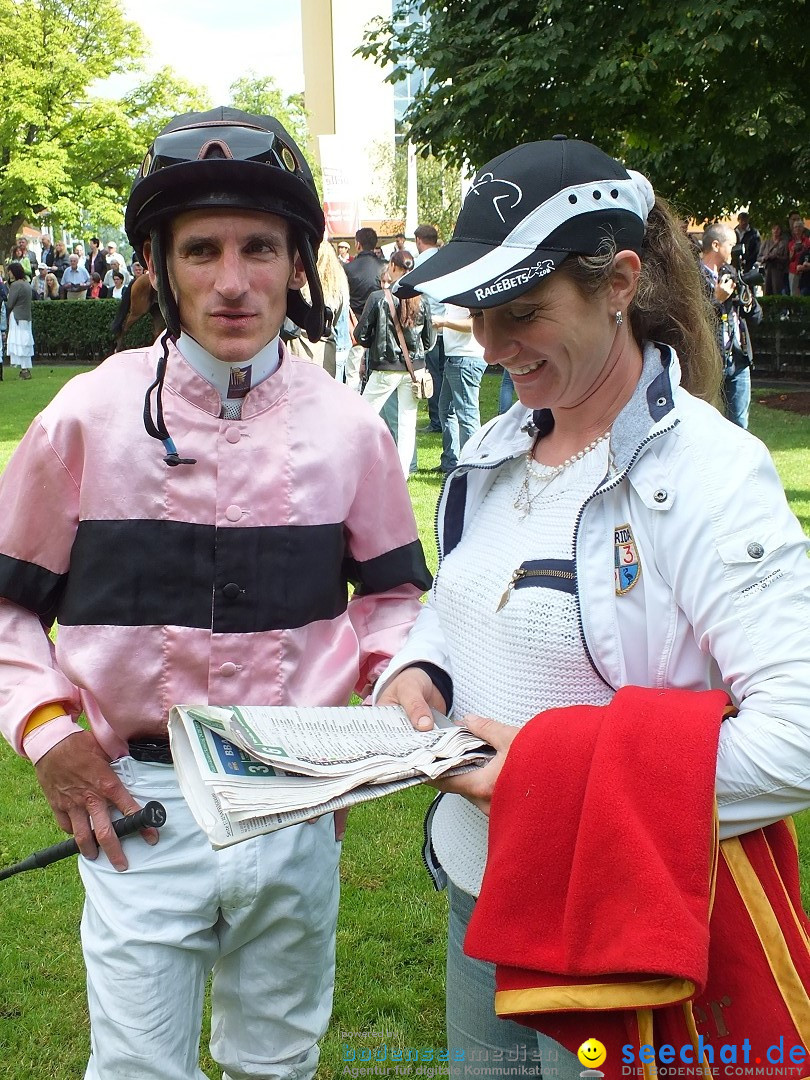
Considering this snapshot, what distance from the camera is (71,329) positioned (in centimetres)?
2655

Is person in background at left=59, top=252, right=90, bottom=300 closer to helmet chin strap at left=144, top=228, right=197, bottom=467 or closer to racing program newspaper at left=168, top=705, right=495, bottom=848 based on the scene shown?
helmet chin strap at left=144, top=228, right=197, bottom=467

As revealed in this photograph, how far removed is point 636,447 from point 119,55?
3828 cm

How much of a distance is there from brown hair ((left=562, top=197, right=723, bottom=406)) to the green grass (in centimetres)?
239

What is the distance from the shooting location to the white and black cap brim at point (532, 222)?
6.40ft

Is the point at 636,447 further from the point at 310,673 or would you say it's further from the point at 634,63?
the point at 634,63

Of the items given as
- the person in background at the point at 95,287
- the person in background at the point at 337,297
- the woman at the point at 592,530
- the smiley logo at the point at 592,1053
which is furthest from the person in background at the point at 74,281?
the smiley logo at the point at 592,1053

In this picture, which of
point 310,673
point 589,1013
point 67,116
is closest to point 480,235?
point 310,673

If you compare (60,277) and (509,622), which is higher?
(60,277)

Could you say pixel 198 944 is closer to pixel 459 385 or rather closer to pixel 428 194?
pixel 459 385

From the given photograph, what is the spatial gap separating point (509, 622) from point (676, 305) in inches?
27.9

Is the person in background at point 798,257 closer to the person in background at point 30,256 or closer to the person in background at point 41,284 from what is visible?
the person in background at point 30,256

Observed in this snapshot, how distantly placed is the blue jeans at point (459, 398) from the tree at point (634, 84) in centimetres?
688

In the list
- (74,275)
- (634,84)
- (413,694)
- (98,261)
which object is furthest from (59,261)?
(413,694)

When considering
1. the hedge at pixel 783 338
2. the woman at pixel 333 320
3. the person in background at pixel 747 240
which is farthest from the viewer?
the person in background at pixel 747 240
